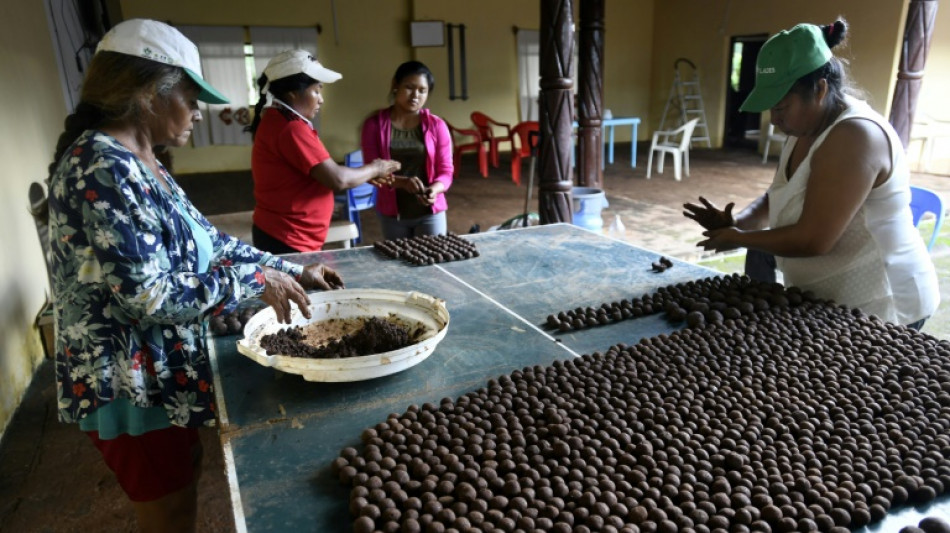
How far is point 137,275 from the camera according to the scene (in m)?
1.39

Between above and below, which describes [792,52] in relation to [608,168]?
above

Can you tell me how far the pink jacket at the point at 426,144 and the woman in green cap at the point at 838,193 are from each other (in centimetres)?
183

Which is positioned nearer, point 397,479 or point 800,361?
point 397,479

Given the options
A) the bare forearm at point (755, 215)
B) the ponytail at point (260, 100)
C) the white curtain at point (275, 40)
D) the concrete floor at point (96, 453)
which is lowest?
the concrete floor at point (96, 453)

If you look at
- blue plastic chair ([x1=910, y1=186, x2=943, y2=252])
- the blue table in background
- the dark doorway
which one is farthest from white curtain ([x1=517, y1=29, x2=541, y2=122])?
blue plastic chair ([x1=910, y1=186, x2=943, y2=252])

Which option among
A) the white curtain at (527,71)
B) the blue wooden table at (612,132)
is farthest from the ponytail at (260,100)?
the white curtain at (527,71)

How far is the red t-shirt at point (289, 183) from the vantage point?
270cm

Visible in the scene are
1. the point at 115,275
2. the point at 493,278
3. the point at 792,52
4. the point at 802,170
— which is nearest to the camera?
the point at 115,275

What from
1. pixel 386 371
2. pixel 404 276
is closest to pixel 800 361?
pixel 386 371

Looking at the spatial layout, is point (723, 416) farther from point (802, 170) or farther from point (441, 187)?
point (441, 187)

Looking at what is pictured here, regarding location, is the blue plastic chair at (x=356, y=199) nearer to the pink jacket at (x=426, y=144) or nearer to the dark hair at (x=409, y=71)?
the pink jacket at (x=426, y=144)

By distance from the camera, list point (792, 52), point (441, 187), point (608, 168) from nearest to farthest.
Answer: point (792, 52)
point (441, 187)
point (608, 168)

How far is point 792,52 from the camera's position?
192 cm

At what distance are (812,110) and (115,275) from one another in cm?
205
